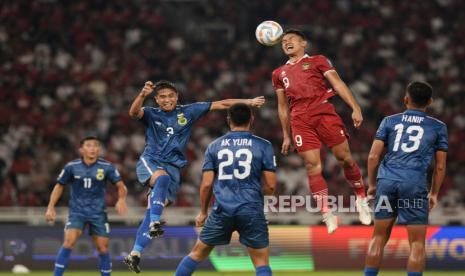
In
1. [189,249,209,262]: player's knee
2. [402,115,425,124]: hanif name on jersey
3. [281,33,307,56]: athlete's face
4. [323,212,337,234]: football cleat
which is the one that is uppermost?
[281,33,307,56]: athlete's face

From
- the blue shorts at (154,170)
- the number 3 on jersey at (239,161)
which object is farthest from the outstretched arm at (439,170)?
the blue shorts at (154,170)

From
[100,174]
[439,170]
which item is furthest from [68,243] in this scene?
[439,170]

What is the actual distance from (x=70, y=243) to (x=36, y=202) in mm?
5510

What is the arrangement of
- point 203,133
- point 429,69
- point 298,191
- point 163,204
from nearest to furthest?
point 163,204 → point 298,191 → point 203,133 → point 429,69

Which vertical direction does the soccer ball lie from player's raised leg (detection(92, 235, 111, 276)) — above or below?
above

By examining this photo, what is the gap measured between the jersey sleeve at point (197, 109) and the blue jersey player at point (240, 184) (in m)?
2.21

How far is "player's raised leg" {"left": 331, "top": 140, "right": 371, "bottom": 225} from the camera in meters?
12.0

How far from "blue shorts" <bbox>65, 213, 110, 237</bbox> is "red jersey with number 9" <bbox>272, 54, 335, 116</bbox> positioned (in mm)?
4695

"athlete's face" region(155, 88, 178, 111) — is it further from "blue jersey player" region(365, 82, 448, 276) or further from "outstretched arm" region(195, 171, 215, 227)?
"blue jersey player" region(365, 82, 448, 276)

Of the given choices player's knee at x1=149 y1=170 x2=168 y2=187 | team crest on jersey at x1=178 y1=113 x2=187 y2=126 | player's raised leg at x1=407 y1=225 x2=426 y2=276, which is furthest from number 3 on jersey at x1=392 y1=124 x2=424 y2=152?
player's knee at x1=149 y1=170 x2=168 y2=187

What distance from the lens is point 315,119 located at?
11797mm

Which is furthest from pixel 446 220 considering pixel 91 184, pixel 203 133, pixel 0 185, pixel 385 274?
pixel 0 185

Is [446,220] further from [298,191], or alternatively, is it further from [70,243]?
[70,243]

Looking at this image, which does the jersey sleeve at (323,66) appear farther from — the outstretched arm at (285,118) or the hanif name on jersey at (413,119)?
the hanif name on jersey at (413,119)
